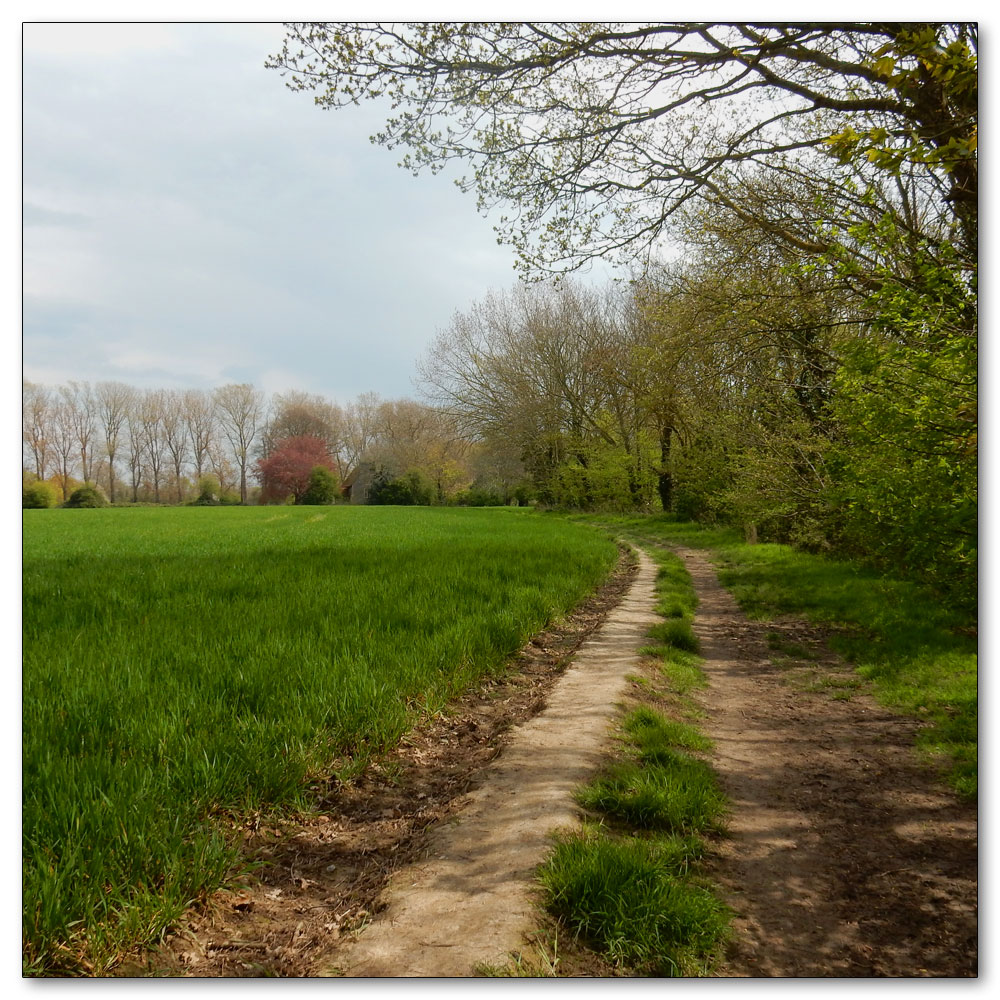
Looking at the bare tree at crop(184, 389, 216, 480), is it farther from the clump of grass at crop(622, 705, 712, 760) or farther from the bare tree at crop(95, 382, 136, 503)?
the clump of grass at crop(622, 705, 712, 760)

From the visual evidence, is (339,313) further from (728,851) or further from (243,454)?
(728,851)

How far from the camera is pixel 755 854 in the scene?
309cm

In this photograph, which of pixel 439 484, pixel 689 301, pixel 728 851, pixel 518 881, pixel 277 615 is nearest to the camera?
pixel 518 881

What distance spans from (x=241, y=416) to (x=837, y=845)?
455 centimetres

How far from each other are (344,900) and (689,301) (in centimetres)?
967

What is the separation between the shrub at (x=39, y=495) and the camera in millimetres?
3502

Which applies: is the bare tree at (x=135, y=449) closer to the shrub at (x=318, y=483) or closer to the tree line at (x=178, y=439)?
the tree line at (x=178, y=439)

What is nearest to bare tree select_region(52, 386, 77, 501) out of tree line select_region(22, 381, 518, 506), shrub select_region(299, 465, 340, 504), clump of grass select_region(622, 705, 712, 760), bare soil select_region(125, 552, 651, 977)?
tree line select_region(22, 381, 518, 506)

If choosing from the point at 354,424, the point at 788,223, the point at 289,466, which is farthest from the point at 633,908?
the point at 788,223

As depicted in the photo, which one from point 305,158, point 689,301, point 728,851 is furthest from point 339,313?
point 689,301

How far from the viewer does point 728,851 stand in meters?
3.11

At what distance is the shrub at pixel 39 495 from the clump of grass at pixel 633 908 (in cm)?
332

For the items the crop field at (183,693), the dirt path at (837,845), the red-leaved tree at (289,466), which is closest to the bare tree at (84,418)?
the crop field at (183,693)

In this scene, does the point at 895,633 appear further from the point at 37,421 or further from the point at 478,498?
the point at 478,498
